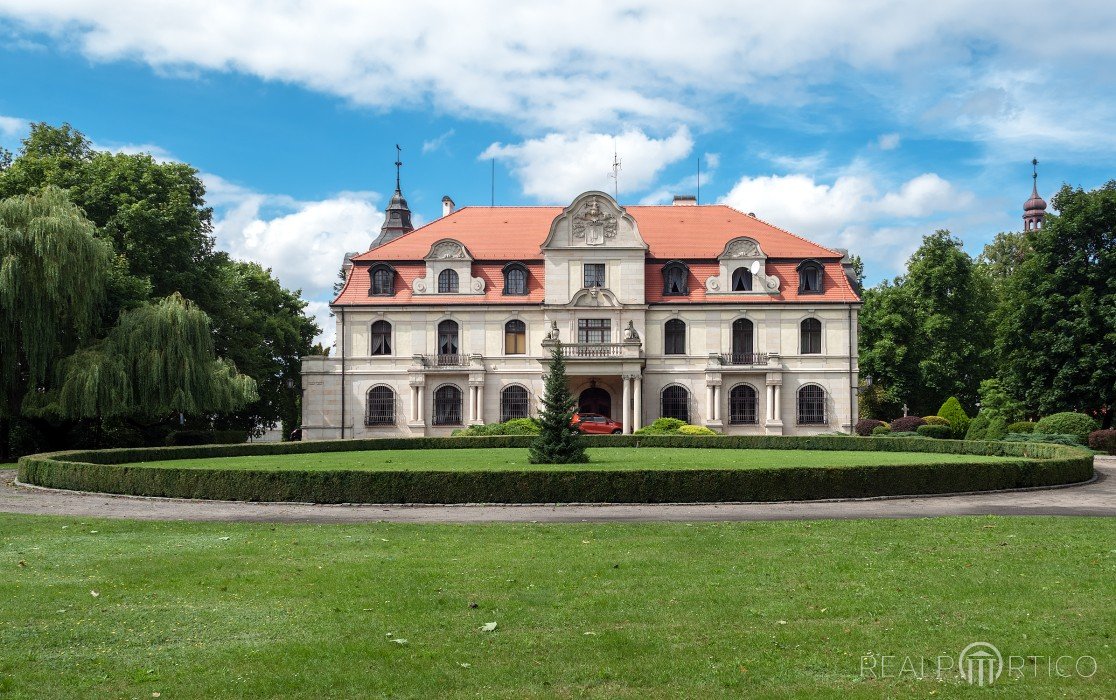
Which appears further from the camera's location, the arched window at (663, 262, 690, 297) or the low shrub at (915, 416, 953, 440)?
the arched window at (663, 262, 690, 297)

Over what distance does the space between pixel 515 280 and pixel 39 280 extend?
24661mm

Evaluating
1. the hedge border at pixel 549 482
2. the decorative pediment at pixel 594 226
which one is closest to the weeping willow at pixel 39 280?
the hedge border at pixel 549 482

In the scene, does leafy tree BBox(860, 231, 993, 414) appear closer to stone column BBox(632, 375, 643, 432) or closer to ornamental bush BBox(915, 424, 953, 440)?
ornamental bush BBox(915, 424, 953, 440)

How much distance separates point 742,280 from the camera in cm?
5203

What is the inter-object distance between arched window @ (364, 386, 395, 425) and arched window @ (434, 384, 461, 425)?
244 centimetres

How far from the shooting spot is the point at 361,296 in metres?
52.2

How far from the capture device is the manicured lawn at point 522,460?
28.3m

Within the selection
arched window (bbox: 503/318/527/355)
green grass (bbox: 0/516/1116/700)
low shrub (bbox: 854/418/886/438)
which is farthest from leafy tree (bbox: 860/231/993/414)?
green grass (bbox: 0/516/1116/700)

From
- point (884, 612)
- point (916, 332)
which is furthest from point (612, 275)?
point (884, 612)

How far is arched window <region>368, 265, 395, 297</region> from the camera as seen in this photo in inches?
2060

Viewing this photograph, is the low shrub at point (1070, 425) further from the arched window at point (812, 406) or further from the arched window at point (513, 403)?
the arched window at point (513, 403)

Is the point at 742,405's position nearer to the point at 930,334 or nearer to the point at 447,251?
the point at 930,334

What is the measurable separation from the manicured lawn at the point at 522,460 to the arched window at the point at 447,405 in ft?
40.4

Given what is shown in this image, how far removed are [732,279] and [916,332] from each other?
17.5 metres
